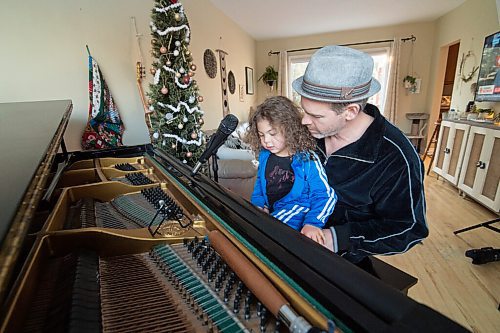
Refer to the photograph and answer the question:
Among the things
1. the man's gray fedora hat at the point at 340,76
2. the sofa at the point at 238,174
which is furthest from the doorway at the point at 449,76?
the man's gray fedora hat at the point at 340,76

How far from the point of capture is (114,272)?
0.78m

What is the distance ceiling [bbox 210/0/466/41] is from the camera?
4.52m

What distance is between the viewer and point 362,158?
1.03 metres

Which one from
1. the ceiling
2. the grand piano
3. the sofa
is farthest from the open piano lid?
the ceiling

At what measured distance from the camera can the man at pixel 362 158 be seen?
36.8 inches

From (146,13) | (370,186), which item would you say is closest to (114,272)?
(370,186)

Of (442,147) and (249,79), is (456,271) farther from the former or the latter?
(249,79)

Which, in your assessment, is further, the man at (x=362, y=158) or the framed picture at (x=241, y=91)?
the framed picture at (x=241, y=91)

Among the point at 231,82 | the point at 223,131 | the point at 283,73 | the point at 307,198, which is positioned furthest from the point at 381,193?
the point at 283,73

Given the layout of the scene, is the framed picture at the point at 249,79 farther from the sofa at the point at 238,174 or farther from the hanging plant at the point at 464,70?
the hanging plant at the point at 464,70

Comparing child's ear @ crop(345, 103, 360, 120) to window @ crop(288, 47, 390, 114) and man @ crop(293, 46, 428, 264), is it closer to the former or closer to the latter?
man @ crop(293, 46, 428, 264)

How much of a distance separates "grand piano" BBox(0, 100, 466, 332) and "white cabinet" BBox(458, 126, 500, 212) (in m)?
2.69

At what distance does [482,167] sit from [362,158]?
3.06 meters

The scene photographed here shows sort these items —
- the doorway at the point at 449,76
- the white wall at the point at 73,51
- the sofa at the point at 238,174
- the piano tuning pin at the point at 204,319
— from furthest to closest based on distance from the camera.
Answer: the doorway at the point at 449,76 < the sofa at the point at 238,174 < the white wall at the point at 73,51 < the piano tuning pin at the point at 204,319
